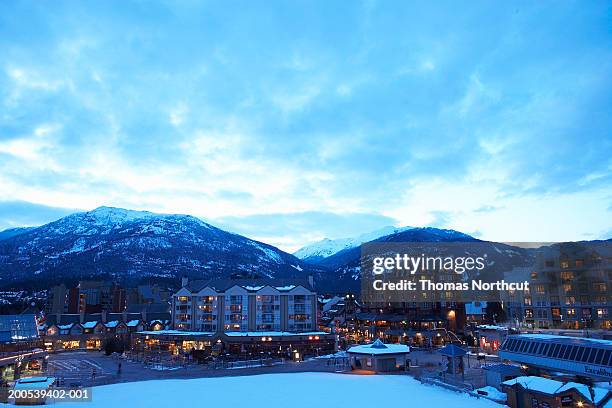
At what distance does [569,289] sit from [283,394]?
220 feet

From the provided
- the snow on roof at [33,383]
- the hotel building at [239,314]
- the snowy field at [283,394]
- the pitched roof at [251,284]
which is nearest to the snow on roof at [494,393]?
the snowy field at [283,394]

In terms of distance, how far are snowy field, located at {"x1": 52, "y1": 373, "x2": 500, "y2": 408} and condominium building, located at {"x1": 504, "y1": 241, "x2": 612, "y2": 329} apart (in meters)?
51.7

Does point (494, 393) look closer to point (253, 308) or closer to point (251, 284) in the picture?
point (253, 308)

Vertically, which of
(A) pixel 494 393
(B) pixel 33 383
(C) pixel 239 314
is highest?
(C) pixel 239 314

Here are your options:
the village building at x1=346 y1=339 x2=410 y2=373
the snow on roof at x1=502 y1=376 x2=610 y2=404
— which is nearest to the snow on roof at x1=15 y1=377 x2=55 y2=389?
the village building at x1=346 y1=339 x2=410 y2=373

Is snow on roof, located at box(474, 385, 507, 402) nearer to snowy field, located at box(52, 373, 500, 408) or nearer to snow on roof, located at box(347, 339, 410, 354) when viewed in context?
snowy field, located at box(52, 373, 500, 408)

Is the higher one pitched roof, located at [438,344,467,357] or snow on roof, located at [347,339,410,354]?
pitched roof, located at [438,344,467,357]

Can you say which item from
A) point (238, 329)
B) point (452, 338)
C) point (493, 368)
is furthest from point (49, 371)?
point (452, 338)

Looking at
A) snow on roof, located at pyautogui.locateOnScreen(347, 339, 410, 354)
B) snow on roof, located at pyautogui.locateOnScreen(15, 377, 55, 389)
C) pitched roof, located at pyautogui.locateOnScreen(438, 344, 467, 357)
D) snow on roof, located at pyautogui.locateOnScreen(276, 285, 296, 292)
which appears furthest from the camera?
snow on roof, located at pyautogui.locateOnScreen(276, 285, 296, 292)

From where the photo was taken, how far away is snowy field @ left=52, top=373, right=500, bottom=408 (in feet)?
96.6

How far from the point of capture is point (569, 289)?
3105 inches

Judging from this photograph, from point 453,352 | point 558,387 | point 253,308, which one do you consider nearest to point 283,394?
point 453,352

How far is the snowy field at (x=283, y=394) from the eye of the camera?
2945 centimetres

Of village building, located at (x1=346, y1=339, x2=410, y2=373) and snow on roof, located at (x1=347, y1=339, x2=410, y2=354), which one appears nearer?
village building, located at (x1=346, y1=339, x2=410, y2=373)
